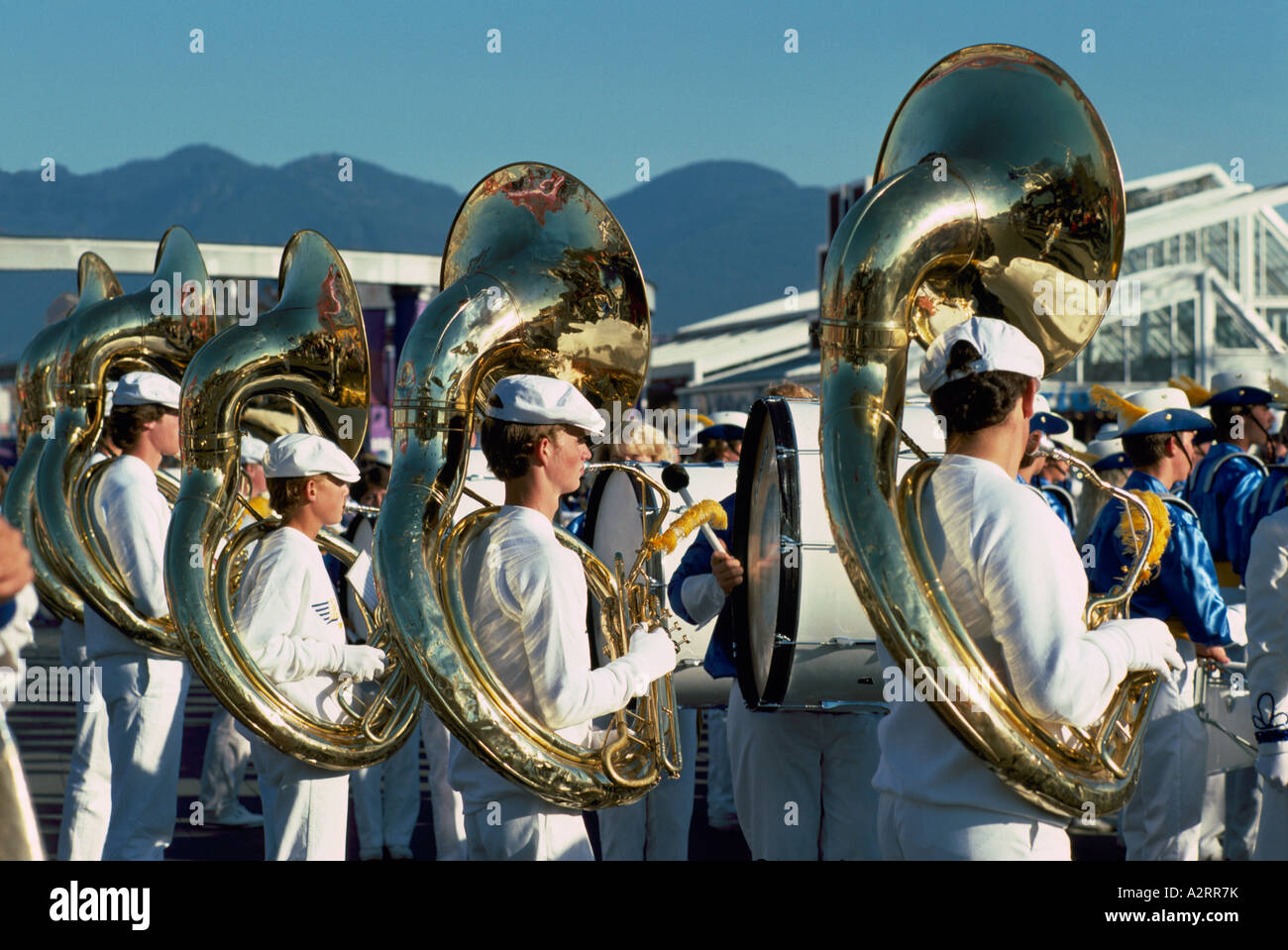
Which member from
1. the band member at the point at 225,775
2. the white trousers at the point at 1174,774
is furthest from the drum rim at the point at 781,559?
the band member at the point at 225,775

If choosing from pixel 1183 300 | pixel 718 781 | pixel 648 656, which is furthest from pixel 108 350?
pixel 1183 300

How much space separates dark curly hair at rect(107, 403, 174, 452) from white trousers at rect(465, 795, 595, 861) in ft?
9.03

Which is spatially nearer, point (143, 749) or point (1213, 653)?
point (1213, 653)

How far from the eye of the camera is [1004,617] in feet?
8.52

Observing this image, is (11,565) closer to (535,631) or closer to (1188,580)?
(535,631)

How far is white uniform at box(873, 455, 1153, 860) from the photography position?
257 centimetres

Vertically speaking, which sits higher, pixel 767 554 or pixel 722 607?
pixel 767 554

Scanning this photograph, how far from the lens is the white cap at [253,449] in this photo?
705 cm

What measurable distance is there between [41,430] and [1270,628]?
491 cm

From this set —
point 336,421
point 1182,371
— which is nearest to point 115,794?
point 336,421
